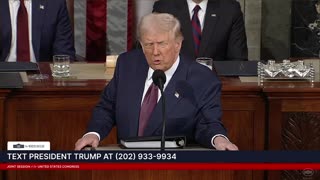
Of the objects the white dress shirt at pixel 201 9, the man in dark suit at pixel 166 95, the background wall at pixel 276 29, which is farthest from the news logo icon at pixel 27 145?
the background wall at pixel 276 29

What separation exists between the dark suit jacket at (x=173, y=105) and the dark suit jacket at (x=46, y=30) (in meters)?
2.21

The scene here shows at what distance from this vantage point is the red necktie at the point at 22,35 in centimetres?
602

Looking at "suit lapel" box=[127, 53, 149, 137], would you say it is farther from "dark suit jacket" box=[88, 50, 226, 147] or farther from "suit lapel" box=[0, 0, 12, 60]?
"suit lapel" box=[0, 0, 12, 60]

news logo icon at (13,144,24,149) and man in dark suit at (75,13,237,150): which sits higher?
man in dark suit at (75,13,237,150)

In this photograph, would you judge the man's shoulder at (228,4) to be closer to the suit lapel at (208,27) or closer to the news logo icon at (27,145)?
the suit lapel at (208,27)

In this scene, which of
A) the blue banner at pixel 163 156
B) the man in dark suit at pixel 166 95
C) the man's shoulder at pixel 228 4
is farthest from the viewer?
the man's shoulder at pixel 228 4

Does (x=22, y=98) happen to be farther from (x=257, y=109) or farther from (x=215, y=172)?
(x=215, y=172)

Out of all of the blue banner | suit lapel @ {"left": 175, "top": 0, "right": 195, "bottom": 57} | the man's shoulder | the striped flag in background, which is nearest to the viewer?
the blue banner

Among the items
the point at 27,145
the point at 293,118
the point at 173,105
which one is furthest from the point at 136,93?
the point at 293,118

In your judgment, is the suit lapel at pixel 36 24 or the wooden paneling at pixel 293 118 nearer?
the wooden paneling at pixel 293 118

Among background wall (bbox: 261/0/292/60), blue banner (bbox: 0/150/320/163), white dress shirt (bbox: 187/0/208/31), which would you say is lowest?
blue banner (bbox: 0/150/320/163)

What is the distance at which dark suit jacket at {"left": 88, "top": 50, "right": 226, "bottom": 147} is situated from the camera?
3.74 m

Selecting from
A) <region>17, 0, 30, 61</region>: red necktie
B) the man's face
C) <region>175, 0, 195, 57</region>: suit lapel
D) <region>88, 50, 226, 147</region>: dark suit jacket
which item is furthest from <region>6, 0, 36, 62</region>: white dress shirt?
the man's face

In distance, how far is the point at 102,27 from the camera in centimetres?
711
